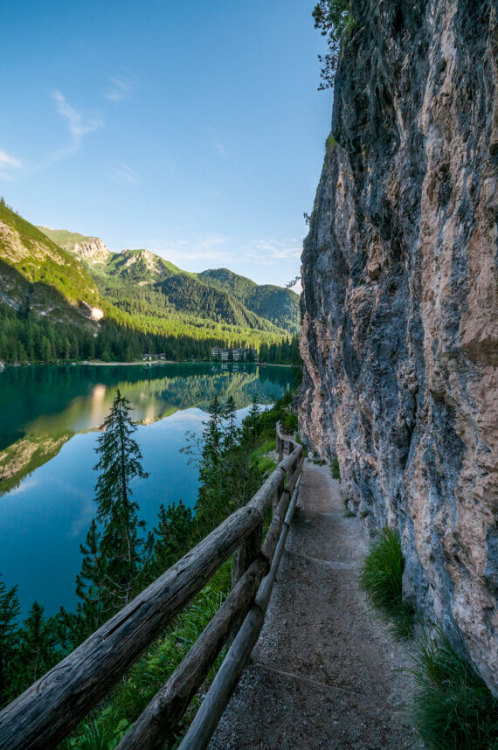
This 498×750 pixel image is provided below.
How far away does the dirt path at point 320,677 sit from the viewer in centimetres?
268

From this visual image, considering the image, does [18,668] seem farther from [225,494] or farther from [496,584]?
[496,584]

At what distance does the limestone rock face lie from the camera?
2.45 m

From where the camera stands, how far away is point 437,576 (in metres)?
3.33

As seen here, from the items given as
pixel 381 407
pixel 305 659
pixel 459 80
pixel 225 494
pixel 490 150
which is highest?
pixel 459 80

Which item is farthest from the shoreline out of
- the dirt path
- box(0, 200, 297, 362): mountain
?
the dirt path

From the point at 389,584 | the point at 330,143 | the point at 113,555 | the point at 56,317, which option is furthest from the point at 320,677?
the point at 56,317

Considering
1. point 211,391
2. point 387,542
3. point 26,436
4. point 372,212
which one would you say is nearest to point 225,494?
point 387,542

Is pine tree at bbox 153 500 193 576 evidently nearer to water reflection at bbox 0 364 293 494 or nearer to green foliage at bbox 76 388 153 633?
green foliage at bbox 76 388 153 633

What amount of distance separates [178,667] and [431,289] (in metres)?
3.78

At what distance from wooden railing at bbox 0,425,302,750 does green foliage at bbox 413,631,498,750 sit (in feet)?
5.09

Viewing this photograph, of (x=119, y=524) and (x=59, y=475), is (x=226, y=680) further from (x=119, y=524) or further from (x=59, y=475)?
(x=59, y=475)

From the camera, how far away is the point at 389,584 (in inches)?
174

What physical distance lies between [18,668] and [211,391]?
70.3 meters

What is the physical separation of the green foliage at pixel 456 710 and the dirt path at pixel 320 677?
0.75 feet
